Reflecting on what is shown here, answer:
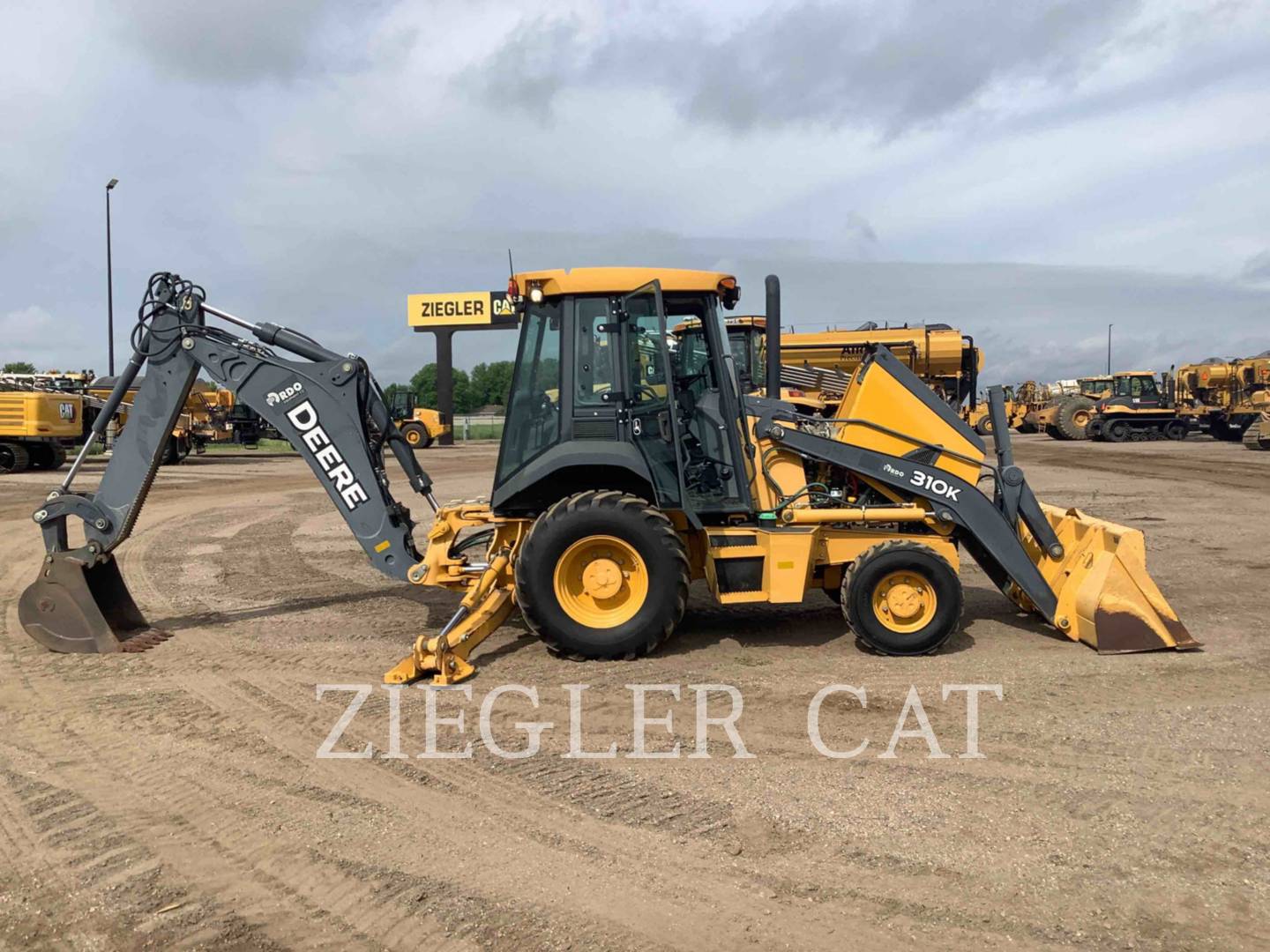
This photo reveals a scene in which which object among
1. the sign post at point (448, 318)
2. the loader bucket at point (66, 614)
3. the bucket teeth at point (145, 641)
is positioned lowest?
the bucket teeth at point (145, 641)

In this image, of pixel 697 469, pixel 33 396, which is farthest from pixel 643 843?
pixel 33 396

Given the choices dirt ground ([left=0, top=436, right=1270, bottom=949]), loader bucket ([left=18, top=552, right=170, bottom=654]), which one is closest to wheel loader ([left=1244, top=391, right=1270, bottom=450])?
dirt ground ([left=0, top=436, right=1270, bottom=949])

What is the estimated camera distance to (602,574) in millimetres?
6133

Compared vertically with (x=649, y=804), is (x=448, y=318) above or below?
above

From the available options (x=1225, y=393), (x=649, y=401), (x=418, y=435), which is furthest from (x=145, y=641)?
(x=1225, y=393)

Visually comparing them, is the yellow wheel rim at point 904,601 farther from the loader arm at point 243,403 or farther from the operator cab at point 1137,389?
the operator cab at point 1137,389

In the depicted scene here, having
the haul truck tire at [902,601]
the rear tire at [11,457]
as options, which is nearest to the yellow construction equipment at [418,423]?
the rear tire at [11,457]

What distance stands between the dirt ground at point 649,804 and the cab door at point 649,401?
3.81 ft

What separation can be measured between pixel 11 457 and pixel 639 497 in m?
22.0

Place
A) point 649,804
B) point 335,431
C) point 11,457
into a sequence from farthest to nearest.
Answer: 1. point 11,457
2. point 335,431
3. point 649,804

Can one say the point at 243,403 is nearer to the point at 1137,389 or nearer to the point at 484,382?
the point at 1137,389

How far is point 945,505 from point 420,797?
4.06 metres

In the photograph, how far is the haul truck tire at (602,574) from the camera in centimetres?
602

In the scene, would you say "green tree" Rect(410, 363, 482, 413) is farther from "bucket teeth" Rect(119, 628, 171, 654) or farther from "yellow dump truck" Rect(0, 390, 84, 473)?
"bucket teeth" Rect(119, 628, 171, 654)
